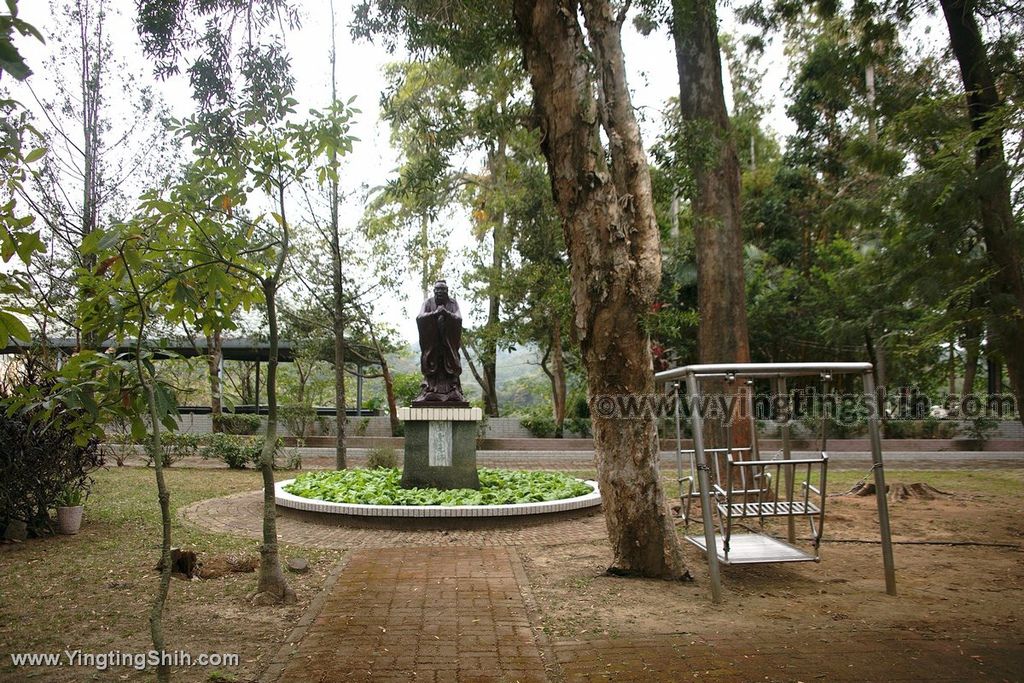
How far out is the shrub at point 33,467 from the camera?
24.5ft

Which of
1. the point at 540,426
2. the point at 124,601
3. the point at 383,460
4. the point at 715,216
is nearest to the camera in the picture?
the point at 124,601

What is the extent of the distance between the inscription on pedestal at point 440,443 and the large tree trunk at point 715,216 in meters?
3.56

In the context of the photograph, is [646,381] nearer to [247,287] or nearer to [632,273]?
[632,273]

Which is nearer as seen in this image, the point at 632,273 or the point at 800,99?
the point at 632,273

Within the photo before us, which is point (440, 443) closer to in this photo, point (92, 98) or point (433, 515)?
point (433, 515)

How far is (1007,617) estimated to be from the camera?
5059 mm

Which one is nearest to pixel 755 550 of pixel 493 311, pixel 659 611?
pixel 659 611

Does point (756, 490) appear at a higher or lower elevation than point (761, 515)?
higher

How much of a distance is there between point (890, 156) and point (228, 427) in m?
19.0

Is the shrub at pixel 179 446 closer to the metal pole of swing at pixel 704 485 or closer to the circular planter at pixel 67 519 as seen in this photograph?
the circular planter at pixel 67 519

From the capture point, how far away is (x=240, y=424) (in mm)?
22656

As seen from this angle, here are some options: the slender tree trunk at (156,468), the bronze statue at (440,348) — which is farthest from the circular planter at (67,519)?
the slender tree trunk at (156,468)

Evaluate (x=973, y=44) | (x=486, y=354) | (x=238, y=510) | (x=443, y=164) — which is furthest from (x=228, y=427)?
(x=973, y=44)

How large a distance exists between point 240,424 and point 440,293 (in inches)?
541
